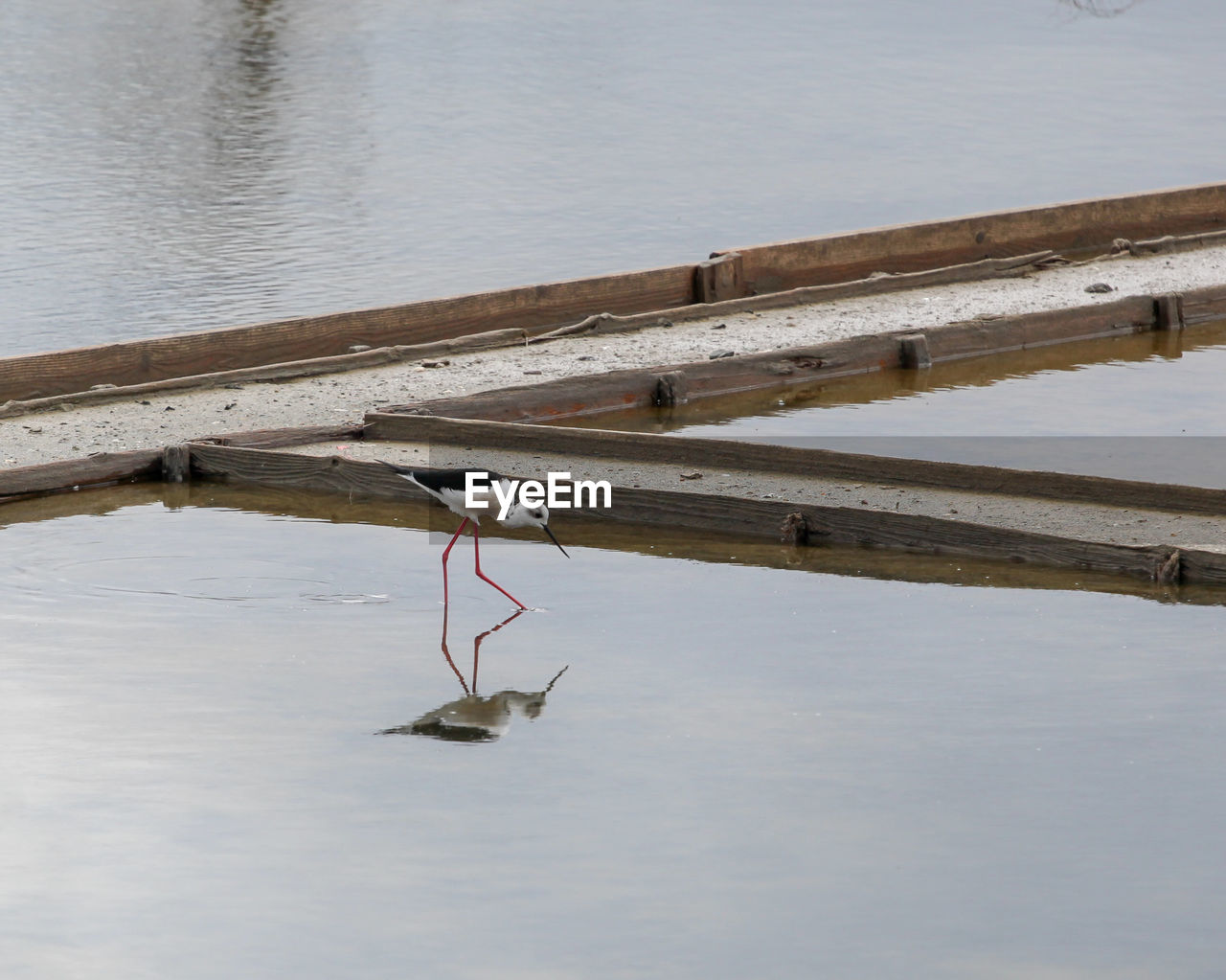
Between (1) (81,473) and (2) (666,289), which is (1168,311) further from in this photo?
(1) (81,473)

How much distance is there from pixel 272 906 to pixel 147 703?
1.64 metres

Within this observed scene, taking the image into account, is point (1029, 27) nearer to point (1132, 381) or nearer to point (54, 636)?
point (1132, 381)

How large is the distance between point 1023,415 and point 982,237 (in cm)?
403

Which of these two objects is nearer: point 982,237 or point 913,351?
point 913,351

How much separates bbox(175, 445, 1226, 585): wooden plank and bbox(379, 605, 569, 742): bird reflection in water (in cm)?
181

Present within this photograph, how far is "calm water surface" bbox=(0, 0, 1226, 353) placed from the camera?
55.2 feet

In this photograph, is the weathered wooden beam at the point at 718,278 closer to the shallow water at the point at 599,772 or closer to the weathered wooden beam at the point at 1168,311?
the weathered wooden beam at the point at 1168,311

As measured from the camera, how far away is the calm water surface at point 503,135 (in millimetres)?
16828

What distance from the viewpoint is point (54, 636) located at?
7207mm

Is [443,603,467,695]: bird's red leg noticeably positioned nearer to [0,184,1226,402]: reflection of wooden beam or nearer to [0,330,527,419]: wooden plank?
[0,330,527,419]: wooden plank

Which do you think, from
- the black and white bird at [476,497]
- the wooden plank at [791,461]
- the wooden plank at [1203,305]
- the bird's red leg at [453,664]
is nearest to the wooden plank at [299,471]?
the wooden plank at [791,461]

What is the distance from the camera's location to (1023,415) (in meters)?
11.0

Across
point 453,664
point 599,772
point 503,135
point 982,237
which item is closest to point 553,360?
point 453,664

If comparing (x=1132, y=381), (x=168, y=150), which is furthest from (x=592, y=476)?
(x=168, y=150)
